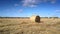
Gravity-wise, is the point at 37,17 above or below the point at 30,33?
above

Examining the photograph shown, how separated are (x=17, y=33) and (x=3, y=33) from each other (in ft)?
3.78

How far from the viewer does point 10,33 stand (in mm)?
9945

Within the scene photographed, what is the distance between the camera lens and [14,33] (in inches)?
390

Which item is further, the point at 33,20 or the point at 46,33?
the point at 33,20

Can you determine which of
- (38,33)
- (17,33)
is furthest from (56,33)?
(17,33)

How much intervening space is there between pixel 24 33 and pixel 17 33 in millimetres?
581

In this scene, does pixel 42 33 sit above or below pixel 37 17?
below

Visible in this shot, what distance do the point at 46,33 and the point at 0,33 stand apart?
3.82 meters

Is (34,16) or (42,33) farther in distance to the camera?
(34,16)

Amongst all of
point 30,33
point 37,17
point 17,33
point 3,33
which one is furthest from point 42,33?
point 37,17

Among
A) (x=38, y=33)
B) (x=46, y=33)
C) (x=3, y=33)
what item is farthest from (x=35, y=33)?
(x=3, y=33)

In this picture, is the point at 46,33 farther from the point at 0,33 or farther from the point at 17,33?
the point at 0,33

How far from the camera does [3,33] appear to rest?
32.7 ft

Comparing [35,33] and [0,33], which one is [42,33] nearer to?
[35,33]
